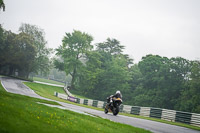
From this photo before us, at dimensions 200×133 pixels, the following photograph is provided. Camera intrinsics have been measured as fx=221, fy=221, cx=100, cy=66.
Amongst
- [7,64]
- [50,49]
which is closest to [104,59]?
[50,49]

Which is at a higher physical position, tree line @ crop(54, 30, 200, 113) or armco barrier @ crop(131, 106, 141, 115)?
tree line @ crop(54, 30, 200, 113)

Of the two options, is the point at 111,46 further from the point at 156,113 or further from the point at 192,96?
the point at 156,113

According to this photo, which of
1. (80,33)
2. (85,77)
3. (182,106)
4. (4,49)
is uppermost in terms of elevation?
(80,33)

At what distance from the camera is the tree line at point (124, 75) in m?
51.4

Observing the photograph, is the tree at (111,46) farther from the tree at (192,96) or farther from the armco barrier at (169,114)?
the armco barrier at (169,114)

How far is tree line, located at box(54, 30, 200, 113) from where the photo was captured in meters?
51.4

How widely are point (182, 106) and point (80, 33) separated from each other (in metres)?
33.9

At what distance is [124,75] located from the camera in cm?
6138

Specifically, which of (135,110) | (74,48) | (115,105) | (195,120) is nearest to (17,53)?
(74,48)

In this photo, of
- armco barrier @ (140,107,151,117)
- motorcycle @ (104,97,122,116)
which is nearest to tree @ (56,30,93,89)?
armco barrier @ (140,107,151,117)

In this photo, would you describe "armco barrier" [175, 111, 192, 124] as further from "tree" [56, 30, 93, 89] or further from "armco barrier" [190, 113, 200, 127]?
"tree" [56, 30, 93, 89]

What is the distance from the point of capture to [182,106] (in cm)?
4403

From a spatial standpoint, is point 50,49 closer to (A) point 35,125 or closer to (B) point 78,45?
(B) point 78,45

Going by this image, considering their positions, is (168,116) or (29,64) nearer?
(168,116)
